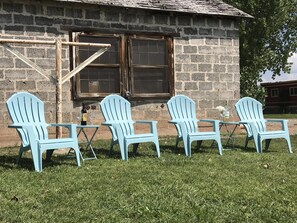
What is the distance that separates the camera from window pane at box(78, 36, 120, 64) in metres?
9.16

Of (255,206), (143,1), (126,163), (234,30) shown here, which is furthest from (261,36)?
(255,206)

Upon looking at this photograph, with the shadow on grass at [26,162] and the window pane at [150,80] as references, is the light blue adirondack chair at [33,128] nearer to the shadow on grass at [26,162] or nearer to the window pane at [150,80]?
the shadow on grass at [26,162]

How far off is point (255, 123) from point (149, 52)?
3.05 m

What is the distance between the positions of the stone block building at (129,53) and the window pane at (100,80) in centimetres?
2

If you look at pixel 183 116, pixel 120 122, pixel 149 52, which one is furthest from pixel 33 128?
pixel 149 52

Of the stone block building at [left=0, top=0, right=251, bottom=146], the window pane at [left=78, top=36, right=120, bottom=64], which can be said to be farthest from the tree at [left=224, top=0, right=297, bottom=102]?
the window pane at [left=78, top=36, right=120, bottom=64]

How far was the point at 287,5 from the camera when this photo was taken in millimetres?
24875

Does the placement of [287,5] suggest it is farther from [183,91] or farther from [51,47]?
[51,47]

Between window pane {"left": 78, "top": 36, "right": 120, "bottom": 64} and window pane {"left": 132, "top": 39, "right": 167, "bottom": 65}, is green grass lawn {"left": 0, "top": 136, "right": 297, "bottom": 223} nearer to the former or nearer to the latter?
window pane {"left": 78, "top": 36, "right": 120, "bottom": 64}

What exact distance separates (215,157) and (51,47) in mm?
4161

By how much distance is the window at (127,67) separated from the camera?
9.20 m

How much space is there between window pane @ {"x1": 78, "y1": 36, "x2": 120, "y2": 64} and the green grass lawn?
319cm

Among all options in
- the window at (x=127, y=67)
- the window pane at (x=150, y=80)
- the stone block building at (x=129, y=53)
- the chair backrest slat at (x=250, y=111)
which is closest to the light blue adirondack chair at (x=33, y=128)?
the stone block building at (x=129, y=53)

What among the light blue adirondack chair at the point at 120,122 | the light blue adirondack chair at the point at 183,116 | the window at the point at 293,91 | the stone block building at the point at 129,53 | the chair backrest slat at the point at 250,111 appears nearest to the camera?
the light blue adirondack chair at the point at 120,122
